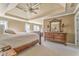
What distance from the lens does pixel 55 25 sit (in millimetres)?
1979

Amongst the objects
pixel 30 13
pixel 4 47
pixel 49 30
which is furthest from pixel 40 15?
pixel 4 47

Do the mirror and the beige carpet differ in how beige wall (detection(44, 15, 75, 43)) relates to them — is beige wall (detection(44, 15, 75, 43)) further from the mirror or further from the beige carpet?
the beige carpet

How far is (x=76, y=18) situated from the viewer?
1856 millimetres

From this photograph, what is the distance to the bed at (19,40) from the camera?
1770mm

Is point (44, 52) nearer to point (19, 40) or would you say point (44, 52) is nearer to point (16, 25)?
point (19, 40)

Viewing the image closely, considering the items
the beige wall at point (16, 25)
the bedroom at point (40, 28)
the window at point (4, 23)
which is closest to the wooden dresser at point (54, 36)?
the bedroom at point (40, 28)

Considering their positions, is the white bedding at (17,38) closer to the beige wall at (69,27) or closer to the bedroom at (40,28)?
the bedroom at (40,28)

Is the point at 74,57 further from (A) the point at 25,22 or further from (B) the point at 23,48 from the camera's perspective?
(A) the point at 25,22

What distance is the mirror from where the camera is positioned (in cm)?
194

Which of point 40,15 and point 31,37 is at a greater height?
point 40,15

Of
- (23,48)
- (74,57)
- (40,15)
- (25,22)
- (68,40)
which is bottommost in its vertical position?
(74,57)

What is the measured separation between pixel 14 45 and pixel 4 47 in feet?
0.54

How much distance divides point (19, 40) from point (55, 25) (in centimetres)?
71

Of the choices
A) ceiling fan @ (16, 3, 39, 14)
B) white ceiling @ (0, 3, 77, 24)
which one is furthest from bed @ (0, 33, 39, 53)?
ceiling fan @ (16, 3, 39, 14)
